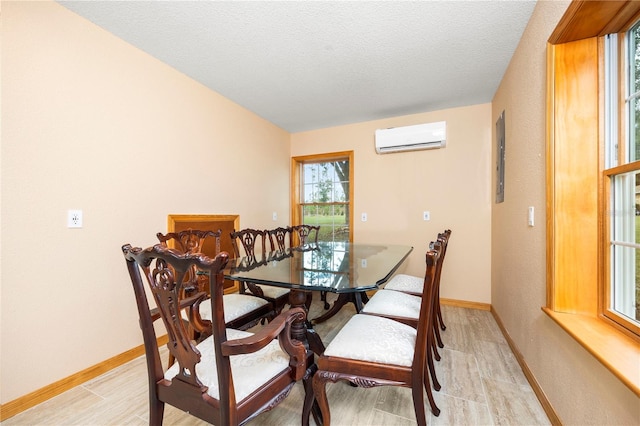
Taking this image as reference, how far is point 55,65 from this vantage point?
1.70 m

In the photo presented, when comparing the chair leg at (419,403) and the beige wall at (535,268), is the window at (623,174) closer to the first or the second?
the beige wall at (535,268)

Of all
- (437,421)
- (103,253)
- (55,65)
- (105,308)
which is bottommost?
(437,421)

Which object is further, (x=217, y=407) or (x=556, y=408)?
(x=556, y=408)

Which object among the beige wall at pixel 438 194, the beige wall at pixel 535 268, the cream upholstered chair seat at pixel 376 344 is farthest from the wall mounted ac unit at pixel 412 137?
the cream upholstered chair seat at pixel 376 344

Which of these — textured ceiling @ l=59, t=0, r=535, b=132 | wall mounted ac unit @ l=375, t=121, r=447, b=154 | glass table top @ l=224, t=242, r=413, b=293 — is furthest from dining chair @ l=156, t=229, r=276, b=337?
wall mounted ac unit @ l=375, t=121, r=447, b=154

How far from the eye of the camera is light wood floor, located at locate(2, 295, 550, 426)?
1.45 m

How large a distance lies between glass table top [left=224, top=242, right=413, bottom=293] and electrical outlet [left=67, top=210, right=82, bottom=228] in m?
1.03

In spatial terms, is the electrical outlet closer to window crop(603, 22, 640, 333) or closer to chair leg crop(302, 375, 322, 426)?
chair leg crop(302, 375, 322, 426)

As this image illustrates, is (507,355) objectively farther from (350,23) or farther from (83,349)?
(83,349)

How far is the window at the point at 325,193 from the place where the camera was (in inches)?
159

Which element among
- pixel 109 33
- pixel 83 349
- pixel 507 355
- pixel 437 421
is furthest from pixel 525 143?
pixel 83 349

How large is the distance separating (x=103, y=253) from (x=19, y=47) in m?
1.31

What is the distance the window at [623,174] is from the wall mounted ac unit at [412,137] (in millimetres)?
1923

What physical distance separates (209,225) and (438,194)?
2715mm
